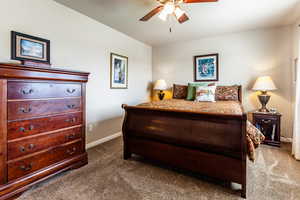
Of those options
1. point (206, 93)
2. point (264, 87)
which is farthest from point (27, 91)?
point (264, 87)

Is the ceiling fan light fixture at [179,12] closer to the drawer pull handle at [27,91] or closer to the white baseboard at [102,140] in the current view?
the drawer pull handle at [27,91]

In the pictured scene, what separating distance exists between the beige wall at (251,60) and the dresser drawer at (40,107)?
304cm

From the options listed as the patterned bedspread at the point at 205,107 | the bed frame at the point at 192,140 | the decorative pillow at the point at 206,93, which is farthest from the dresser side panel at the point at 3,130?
the decorative pillow at the point at 206,93

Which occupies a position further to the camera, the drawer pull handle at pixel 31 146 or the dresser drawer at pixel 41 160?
the drawer pull handle at pixel 31 146

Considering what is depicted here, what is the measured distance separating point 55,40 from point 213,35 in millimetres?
3377

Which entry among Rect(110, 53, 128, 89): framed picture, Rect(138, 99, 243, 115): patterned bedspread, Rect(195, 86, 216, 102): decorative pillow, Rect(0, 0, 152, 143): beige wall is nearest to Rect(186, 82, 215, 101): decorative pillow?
Rect(195, 86, 216, 102): decorative pillow

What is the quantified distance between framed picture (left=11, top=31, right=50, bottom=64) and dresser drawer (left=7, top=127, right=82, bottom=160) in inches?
42.2

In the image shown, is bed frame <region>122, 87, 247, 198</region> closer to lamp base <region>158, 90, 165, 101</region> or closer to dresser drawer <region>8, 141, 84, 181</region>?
dresser drawer <region>8, 141, 84, 181</region>

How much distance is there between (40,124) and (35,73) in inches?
22.0

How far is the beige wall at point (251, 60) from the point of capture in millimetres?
3133

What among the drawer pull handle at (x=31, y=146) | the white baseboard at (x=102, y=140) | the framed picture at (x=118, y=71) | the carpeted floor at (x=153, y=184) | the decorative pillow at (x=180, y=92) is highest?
the framed picture at (x=118, y=71)

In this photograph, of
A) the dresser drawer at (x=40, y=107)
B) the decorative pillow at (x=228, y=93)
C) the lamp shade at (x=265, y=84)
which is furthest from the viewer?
the decorative pillow at (x=228, y=93)

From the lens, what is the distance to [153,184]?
68.7 inches

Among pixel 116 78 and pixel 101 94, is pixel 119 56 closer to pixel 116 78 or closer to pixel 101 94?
pixel 116 78
